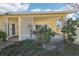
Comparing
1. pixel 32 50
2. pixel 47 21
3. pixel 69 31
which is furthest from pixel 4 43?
pixel 69 31

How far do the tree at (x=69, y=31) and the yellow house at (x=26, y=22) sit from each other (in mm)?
100

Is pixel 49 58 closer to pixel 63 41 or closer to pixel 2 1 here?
pixel 63 41

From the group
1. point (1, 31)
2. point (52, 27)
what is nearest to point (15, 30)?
point (1, 31)

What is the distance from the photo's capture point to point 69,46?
7.05 metres

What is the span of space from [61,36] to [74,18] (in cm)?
44

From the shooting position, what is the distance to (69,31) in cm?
702

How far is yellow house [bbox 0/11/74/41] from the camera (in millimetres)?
6984

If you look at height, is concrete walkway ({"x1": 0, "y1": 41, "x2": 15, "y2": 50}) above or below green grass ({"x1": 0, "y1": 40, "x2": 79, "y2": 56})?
above

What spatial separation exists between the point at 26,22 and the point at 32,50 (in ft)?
1.87

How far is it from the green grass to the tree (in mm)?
145

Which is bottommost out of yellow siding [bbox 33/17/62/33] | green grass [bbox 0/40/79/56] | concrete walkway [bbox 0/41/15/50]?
green grass [bbox 0/40/79/56]

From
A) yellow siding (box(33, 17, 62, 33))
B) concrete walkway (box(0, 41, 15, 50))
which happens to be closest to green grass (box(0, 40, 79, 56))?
concrete walkway (box(0, 41, 15, 50))

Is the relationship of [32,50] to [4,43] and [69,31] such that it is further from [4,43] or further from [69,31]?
[69,31]

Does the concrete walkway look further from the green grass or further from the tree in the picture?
the tree
